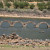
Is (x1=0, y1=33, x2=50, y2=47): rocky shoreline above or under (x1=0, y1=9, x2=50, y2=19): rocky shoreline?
above

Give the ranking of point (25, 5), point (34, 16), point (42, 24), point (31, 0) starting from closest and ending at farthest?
1. point (42, 24)
2. point (34, 16)
3. point (25, 5)
4. point (31, 0)

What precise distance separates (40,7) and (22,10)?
26.3 ft

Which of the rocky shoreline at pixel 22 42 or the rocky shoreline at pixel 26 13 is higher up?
the rocky shoreline at pixel 22 42

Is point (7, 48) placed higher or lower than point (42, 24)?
higher

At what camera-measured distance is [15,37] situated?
3444cm

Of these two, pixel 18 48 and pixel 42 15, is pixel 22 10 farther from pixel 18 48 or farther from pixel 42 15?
pixel 18 48

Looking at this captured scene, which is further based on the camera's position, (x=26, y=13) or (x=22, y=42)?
(x=26, y=13)

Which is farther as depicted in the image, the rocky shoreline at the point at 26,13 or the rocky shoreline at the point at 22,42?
the rocky shoreline at the point at 26,13

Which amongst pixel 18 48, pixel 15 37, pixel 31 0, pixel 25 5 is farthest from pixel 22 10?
pixel 18 48

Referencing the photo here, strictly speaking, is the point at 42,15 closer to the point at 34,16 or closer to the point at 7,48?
the point at 34,16

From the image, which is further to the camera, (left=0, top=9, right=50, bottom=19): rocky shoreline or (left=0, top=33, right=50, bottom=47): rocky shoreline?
(left=0, top=9, right=50, bottom=19): rocky shoreline

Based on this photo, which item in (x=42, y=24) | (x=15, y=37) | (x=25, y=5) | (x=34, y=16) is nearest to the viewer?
(x=15, y=37)

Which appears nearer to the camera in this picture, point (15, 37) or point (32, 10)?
point (15, 37)

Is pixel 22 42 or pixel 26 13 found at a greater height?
pixel 22 42
